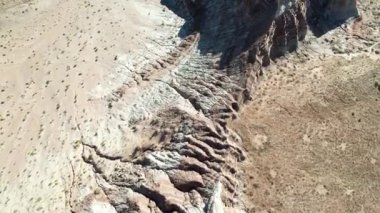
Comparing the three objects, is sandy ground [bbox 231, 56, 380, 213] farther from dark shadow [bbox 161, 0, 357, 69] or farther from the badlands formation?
dark shadow [bbox 161, 0, 357, 69]

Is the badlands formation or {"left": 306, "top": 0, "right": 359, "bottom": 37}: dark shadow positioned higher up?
{"left": 306, "top": 0, "right": 359, "bottom": 37}: dark shadow

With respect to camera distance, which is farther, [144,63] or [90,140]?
[144,63]

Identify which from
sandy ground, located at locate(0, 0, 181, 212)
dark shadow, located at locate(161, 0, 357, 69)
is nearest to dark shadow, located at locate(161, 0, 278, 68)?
dark shadow, located at locate(161, 0, 357, 69)

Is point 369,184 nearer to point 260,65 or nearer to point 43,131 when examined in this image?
point 260,65

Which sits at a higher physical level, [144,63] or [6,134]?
[144,63]

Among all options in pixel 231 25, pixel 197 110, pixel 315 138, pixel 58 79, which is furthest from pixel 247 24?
pixel 58 79

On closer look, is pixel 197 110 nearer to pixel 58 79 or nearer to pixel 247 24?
pixel 247 24

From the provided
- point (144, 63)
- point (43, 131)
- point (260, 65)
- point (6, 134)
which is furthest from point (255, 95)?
point (6, 134)
